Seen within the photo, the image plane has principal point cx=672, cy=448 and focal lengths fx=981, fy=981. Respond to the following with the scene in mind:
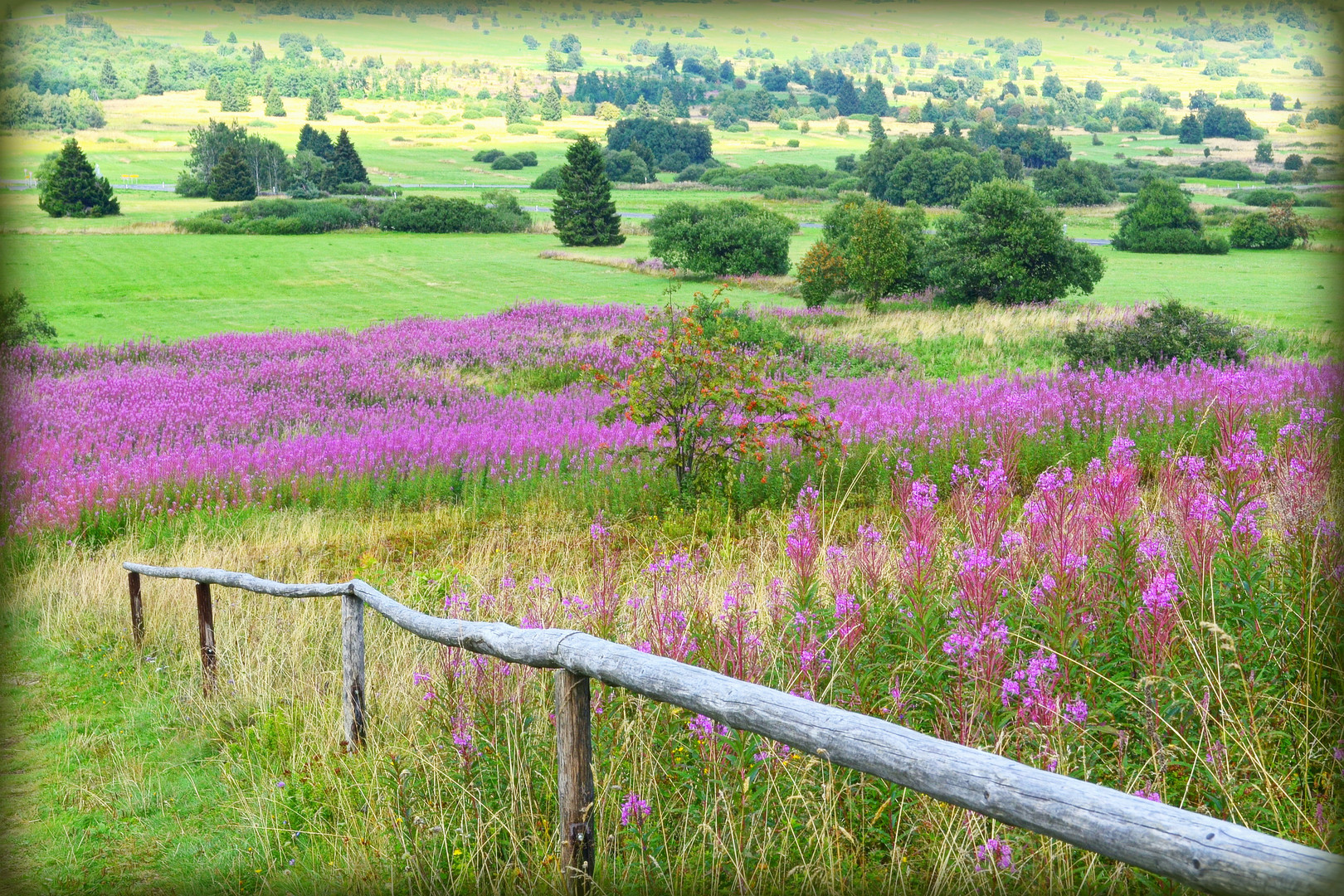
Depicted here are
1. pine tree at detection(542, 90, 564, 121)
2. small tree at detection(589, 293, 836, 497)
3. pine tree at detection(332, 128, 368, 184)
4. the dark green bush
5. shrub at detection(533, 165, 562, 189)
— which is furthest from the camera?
pine tree at detection(542, 90, 564, 121)

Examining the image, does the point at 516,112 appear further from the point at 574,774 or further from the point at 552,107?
the point at 574,774

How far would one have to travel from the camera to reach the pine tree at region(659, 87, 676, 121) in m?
133

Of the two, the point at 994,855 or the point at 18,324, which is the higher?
the point at 994,855

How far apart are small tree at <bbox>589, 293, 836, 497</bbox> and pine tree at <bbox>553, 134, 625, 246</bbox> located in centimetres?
5006

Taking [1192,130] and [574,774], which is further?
[1192,130]

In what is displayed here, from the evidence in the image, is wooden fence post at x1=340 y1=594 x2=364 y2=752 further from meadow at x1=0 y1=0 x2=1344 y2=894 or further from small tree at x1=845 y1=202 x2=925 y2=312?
small tree at x1=845 y1=202 x2=925 y2=312

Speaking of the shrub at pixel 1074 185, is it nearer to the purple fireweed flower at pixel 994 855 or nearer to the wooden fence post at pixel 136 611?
the wooden fence post at pixel 136 611

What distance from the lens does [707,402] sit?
37.6ft

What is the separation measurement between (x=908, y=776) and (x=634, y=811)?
164 centimetres

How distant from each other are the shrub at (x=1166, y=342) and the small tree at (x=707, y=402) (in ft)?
33.2

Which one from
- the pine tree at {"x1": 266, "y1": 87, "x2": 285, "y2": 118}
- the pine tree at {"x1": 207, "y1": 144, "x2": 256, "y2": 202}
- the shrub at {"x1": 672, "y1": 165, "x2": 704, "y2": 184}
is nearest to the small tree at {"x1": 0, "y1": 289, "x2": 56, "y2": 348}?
the pine tree at {"x1": 207, "y1": 144, "x2": 256, "y2": 202}

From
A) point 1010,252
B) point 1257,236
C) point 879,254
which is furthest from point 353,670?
point 1257,236

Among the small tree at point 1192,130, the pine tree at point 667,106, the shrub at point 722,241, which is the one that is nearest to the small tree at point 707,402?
the shrub at point 722,241

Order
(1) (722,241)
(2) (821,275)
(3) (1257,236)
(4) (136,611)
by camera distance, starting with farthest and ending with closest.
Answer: (3) (1257,236) < (1) (722,241) < (2) (821,275) < (4) (136,611)
